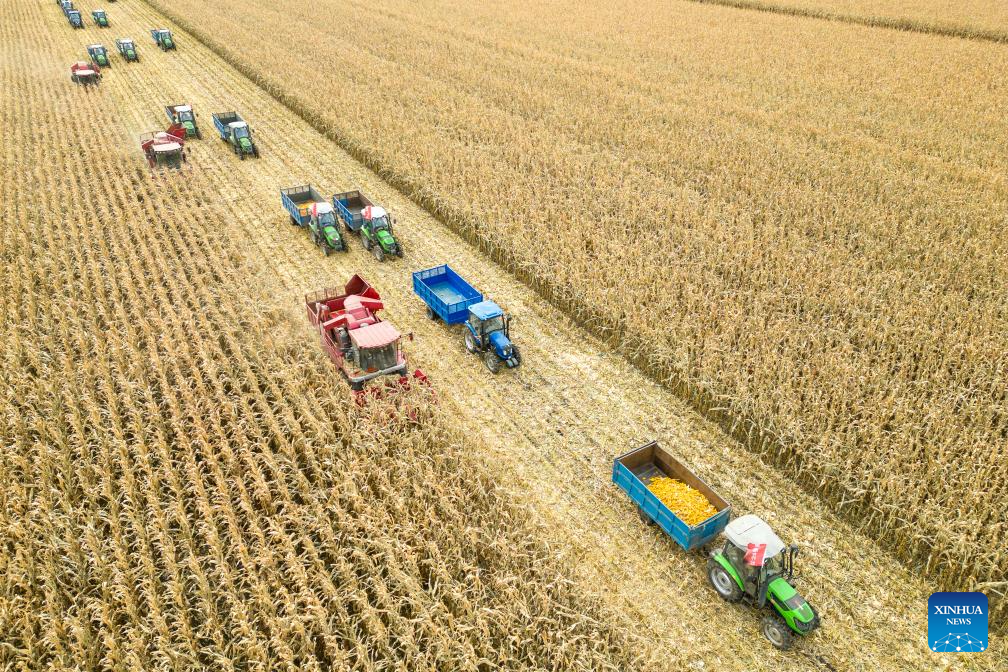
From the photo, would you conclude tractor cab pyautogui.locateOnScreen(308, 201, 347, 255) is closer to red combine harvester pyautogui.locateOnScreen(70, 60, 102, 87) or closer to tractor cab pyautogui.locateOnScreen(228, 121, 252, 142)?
tractor cab pyautogui.locateOnScreen(228, 121, 252, 142)

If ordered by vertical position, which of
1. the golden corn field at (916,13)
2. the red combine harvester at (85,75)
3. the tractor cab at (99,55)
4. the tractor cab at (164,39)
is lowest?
the red combine harvester at (85,75)

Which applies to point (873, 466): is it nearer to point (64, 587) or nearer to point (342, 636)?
point (342, 636)

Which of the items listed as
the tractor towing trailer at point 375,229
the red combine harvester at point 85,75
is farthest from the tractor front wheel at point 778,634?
the red combine harvester at point 85,75

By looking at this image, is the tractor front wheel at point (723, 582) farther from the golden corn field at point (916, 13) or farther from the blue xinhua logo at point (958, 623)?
the golden corn field at point (916, 13)

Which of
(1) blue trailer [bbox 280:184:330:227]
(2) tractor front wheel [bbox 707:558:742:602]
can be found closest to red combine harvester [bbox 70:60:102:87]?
(1) blue trailer [bbox 280:184:330:227]

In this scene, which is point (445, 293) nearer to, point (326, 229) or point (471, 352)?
point (471, 352)

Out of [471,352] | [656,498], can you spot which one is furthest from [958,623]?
[471,352]
